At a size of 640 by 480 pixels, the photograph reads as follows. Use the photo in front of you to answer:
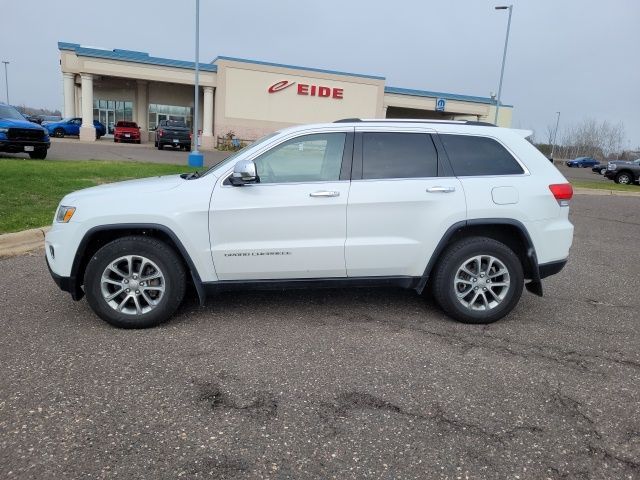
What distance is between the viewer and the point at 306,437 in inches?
114

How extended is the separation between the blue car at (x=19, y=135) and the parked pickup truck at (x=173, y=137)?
43.1ft

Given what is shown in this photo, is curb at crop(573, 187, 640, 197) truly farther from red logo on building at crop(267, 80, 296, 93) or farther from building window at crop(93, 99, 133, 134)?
building window at crop(93, 99, 133, 134)

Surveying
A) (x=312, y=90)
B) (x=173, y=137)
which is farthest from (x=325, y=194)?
(x=312, y=90)

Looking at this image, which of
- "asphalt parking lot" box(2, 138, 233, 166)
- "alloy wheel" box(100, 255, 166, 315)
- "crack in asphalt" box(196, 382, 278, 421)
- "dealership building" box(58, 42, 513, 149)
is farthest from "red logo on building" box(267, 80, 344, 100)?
"crack in asphalt" box(196, 382, 278, 421)

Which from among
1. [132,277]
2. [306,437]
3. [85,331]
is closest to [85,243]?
[132,277]

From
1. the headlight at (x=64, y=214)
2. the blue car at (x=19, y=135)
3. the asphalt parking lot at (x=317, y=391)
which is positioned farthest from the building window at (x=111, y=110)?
the headlight at (x=64, y=214)

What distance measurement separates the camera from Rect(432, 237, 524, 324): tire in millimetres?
4574

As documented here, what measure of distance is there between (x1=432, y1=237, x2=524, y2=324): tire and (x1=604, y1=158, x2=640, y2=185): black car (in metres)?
28.1

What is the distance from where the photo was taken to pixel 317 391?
11.1ft

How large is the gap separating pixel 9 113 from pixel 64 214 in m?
14.8

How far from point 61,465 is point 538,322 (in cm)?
403

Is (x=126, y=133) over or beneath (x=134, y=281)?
over

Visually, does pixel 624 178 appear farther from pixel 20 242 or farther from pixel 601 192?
pixel 20 242

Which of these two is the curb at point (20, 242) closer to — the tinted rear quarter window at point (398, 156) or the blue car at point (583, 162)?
the tinted rear quarter window at point (398, 156)
